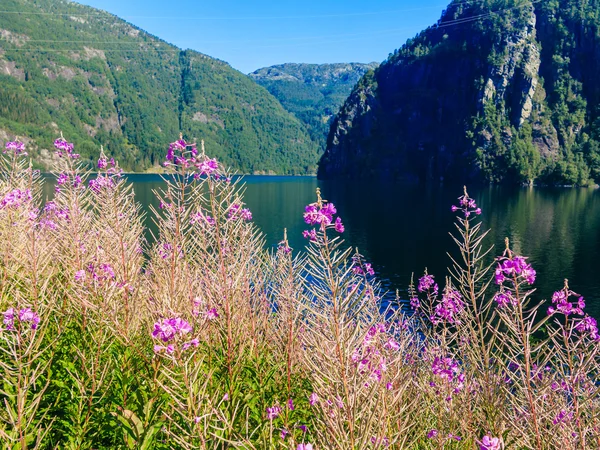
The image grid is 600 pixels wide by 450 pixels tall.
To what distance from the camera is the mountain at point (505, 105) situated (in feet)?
452

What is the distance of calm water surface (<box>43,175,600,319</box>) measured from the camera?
3494 centimetres

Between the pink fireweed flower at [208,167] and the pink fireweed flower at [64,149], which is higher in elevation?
the pink fireweed flower at [64,149]

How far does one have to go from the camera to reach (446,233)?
5253cm

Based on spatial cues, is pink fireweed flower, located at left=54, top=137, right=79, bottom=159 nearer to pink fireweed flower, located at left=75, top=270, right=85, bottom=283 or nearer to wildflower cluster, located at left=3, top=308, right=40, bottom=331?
pink fireweed flower, located at left=75, top=270, right=85, bottom=283

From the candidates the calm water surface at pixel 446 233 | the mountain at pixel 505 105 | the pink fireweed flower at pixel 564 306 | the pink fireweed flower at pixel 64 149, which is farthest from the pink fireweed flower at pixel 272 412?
the mountain at pixel 505 105

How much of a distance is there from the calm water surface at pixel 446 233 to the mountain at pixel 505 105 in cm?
5449

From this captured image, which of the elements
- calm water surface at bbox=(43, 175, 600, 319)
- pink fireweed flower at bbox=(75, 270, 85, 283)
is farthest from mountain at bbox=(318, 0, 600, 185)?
pink fireweed flower at bbox=(75, 270, 85, 283)

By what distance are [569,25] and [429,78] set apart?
164 ft

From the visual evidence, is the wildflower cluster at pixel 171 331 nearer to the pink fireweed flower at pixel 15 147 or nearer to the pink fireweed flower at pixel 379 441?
the pink fireweed flower at pixel 379 441

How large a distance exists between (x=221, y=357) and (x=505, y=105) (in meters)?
167

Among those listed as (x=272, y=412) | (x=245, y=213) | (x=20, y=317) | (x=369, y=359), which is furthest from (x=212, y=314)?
(x=245, y=213)

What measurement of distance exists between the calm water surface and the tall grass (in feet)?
83.8

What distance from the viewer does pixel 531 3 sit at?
532 ft

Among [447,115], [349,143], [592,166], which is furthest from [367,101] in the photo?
[592,166]
